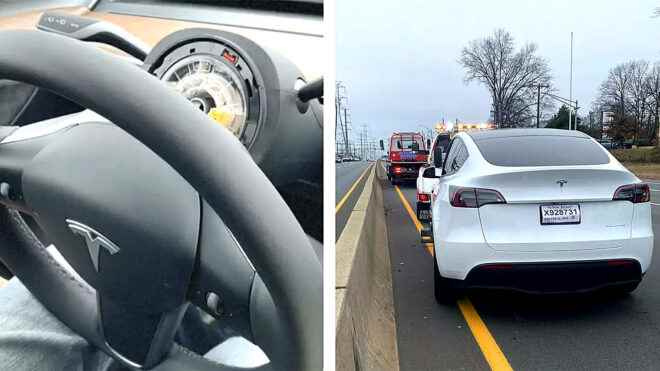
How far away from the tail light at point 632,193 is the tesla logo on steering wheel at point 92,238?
2.72 meters

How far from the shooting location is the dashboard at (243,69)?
1.33 meters

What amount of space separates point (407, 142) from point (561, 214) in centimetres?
1645

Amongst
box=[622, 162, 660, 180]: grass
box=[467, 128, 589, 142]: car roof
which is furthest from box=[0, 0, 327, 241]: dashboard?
box=[622, 162, 660, 180]: grass

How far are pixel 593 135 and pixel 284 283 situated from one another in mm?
3120

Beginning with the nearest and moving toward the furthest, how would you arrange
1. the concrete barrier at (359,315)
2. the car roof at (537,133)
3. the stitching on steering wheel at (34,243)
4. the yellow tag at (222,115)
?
the yellow tag at (222,115)
the stitching on steering wheel at (34,243)
the concrete barrier at (359,315)
the car roof at (537,133)

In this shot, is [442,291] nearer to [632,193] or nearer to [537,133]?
[537,133]

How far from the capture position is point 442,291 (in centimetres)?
406

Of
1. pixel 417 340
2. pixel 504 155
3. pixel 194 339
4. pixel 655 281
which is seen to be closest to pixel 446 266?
pixel 417 340

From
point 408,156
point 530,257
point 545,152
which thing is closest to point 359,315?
point 530,257

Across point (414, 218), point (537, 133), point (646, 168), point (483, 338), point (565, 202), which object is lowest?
point (414, 218)

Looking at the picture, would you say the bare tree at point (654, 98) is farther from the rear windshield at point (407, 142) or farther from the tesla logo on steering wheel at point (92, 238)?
the rear windshield at point (407, 142)

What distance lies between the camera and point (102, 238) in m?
1.31

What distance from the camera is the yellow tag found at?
4.36 feet

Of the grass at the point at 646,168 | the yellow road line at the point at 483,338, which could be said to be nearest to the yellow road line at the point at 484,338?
the yellow road line at the point at 483,338
